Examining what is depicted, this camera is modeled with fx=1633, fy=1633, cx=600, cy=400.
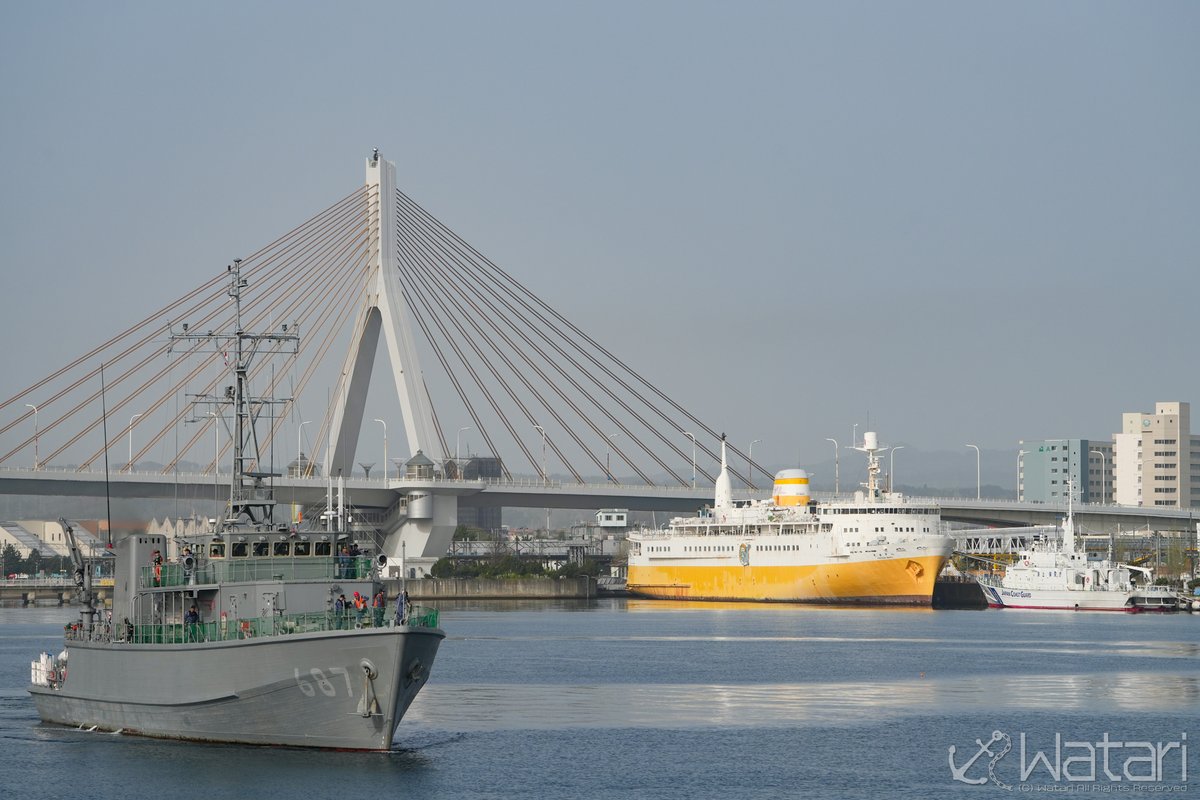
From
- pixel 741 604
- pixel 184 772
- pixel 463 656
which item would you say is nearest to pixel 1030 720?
pixel 184 772

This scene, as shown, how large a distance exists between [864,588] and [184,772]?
64.7 metres

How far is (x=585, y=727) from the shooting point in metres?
30.9

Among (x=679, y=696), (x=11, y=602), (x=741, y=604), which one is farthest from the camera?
(x=11, y=602)

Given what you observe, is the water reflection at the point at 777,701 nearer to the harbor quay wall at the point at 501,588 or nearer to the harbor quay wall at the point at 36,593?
the harbor quay wall at the point at 501,588

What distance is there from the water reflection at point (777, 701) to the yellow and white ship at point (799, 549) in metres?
43.7

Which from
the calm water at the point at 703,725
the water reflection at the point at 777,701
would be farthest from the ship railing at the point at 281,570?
the water reflection at the point at 777,701

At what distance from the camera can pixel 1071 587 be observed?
267 ft

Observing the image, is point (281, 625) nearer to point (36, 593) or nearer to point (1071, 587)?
point (1071, 587)

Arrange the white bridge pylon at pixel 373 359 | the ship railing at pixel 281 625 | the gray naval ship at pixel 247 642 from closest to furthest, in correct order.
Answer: the gray naval ship at pixel 247 642 < the ship railing at pixel 281 625 < the white bridge pylon at pixel 373 359

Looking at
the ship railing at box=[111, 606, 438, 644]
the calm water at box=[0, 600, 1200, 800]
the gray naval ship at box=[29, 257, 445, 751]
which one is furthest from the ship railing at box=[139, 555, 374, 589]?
the calm water at box=[0, 600, 1200, 800]

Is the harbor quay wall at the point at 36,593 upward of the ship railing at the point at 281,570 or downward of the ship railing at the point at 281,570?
downward

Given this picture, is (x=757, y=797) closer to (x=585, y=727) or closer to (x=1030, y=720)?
(x=585, y=727)

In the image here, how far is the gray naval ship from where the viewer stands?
25.6 m

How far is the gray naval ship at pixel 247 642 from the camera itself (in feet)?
83.9
